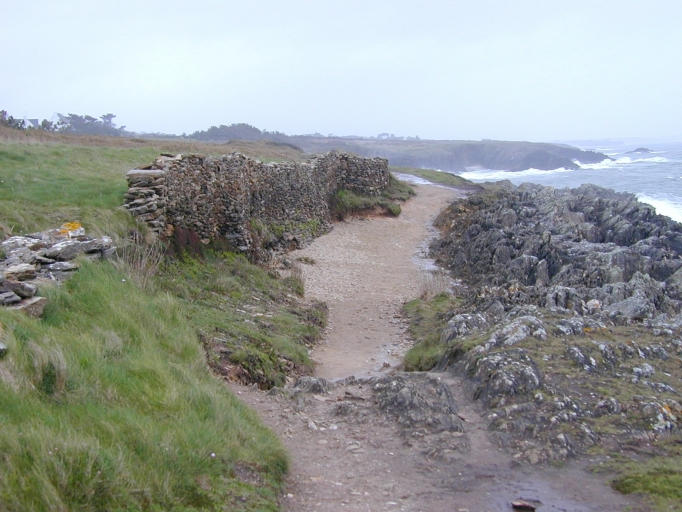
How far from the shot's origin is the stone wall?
12320 millimetres

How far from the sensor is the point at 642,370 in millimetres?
7199

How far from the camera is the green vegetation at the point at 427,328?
9.05 meters

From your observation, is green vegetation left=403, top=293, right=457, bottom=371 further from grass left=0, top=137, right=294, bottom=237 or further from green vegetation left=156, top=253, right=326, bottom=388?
grass left=0, top=137, right=294, bottom=237

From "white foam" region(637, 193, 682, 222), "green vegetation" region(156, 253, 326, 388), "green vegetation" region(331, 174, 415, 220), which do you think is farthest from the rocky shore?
"white foam" region(637, 193, 682, 222)

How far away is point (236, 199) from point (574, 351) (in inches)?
406

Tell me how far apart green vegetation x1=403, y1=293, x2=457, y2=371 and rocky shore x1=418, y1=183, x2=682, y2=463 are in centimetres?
16

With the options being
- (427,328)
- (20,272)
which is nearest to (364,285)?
(427,328)

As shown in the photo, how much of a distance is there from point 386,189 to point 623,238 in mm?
13465

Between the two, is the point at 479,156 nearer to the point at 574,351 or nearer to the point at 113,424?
the point at 574,351

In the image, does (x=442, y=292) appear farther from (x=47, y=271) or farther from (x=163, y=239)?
(x=47, y=271)

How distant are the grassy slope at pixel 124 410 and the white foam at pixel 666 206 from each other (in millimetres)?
32684

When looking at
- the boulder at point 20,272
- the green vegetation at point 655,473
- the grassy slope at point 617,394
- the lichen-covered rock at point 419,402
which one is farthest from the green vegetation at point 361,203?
the green vegetation at point 655,473

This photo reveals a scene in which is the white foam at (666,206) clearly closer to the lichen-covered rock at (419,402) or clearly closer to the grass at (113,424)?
the lichen-covered rock at (419,402)

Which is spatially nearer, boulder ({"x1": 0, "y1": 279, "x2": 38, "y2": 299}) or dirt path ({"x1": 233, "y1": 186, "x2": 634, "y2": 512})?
dirt path ({"x1": 233, "y1": 186, "x2": 634, "y2": 512})
